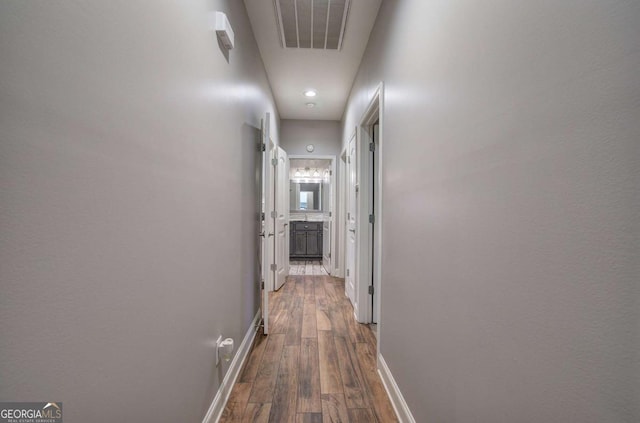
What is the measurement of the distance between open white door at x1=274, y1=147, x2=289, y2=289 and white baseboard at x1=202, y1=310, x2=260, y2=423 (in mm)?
1528

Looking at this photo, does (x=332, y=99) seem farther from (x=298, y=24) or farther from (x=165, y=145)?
(x=165, y=145)

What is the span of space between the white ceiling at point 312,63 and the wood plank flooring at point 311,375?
2626mm

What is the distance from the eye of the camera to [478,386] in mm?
917

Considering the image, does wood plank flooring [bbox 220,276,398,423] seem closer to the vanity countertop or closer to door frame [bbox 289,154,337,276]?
door frame [bbox 289,154,337,276]

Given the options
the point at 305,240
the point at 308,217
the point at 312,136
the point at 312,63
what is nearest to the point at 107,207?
the point at 312,63

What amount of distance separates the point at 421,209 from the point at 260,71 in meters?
2.34

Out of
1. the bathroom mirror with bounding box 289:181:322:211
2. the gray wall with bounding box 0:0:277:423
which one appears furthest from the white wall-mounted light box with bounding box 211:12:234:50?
the bathroom mirror with bounding box 289:181:322:211

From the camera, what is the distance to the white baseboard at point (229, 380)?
1497 millimetres

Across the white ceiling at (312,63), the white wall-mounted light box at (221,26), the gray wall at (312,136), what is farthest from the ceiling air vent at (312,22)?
the gray wall at (312,136)

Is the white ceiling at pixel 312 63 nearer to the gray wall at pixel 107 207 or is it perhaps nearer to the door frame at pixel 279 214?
the door frame at pixel 279 214

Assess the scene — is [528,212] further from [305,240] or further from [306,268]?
[305,240]

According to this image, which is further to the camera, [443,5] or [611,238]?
[443,5]

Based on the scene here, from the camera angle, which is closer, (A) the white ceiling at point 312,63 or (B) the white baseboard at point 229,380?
(B) the white baseboard at point 229,380

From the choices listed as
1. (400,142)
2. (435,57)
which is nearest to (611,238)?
(435,57)
